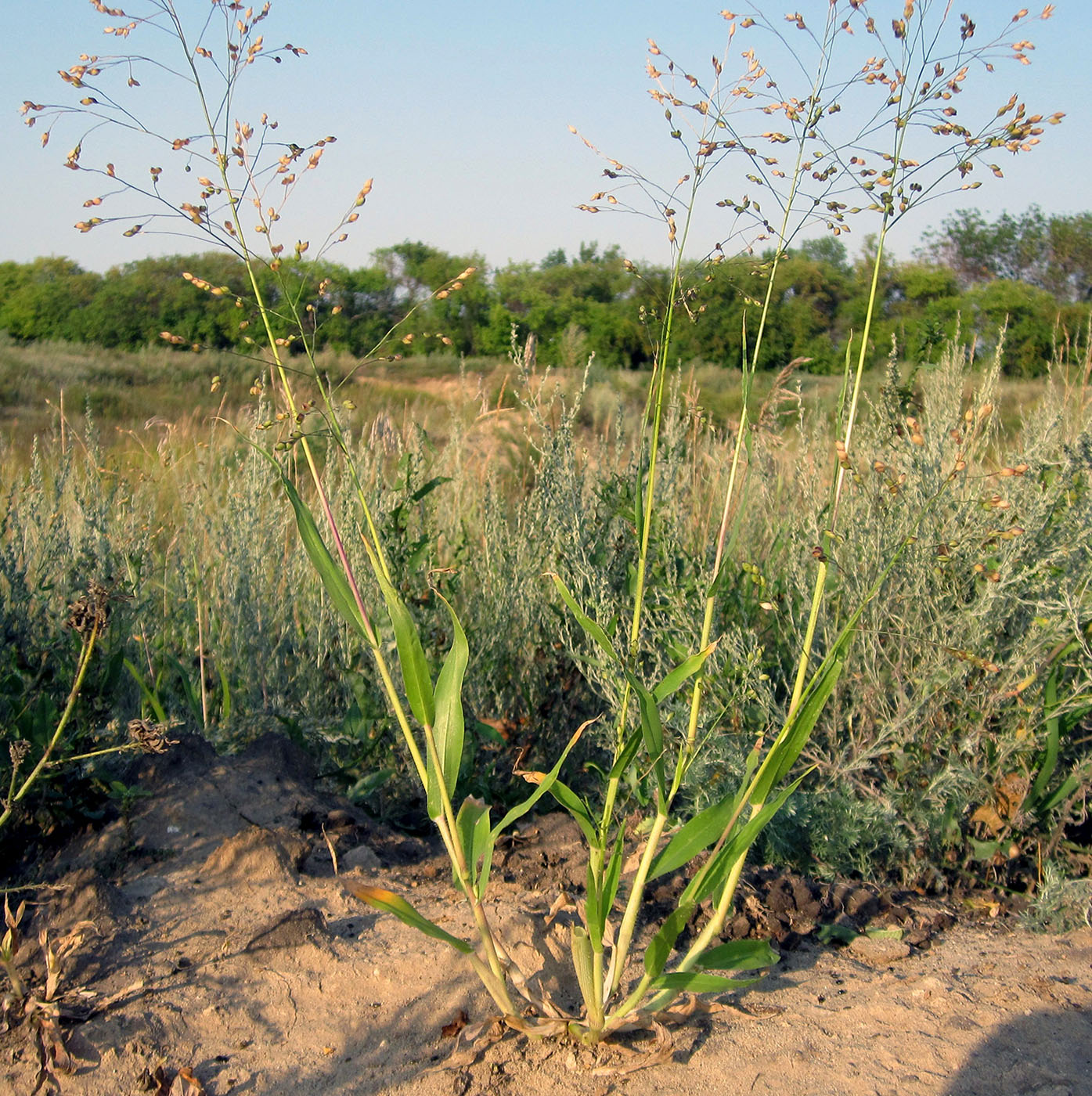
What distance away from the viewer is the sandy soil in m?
1.72

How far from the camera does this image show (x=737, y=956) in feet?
5.69

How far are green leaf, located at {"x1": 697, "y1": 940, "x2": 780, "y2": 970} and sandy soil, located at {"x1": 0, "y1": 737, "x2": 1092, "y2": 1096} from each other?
0.17 metres

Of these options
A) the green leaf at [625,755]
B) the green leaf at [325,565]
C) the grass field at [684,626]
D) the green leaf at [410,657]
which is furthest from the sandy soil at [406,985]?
the green leaf at [325,565]

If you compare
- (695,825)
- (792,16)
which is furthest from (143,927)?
(792,16)

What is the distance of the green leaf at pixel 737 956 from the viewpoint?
173 cm

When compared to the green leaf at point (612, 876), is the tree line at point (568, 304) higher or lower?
higher

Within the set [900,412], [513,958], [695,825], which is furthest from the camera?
[900,412]

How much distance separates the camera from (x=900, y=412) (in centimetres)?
333

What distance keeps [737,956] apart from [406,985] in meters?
0.69

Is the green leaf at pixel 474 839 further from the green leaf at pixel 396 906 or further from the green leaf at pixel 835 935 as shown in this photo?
the green leaf at pixel 835 935

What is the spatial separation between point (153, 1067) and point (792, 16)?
7.08ft

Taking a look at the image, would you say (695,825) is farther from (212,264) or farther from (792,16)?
(212,264)

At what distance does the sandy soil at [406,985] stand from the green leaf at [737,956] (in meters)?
0.17

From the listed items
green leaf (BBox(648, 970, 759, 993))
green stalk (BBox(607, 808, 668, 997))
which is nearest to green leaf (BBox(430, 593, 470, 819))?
green stalk (BBox(607, 808, 668, 997))
